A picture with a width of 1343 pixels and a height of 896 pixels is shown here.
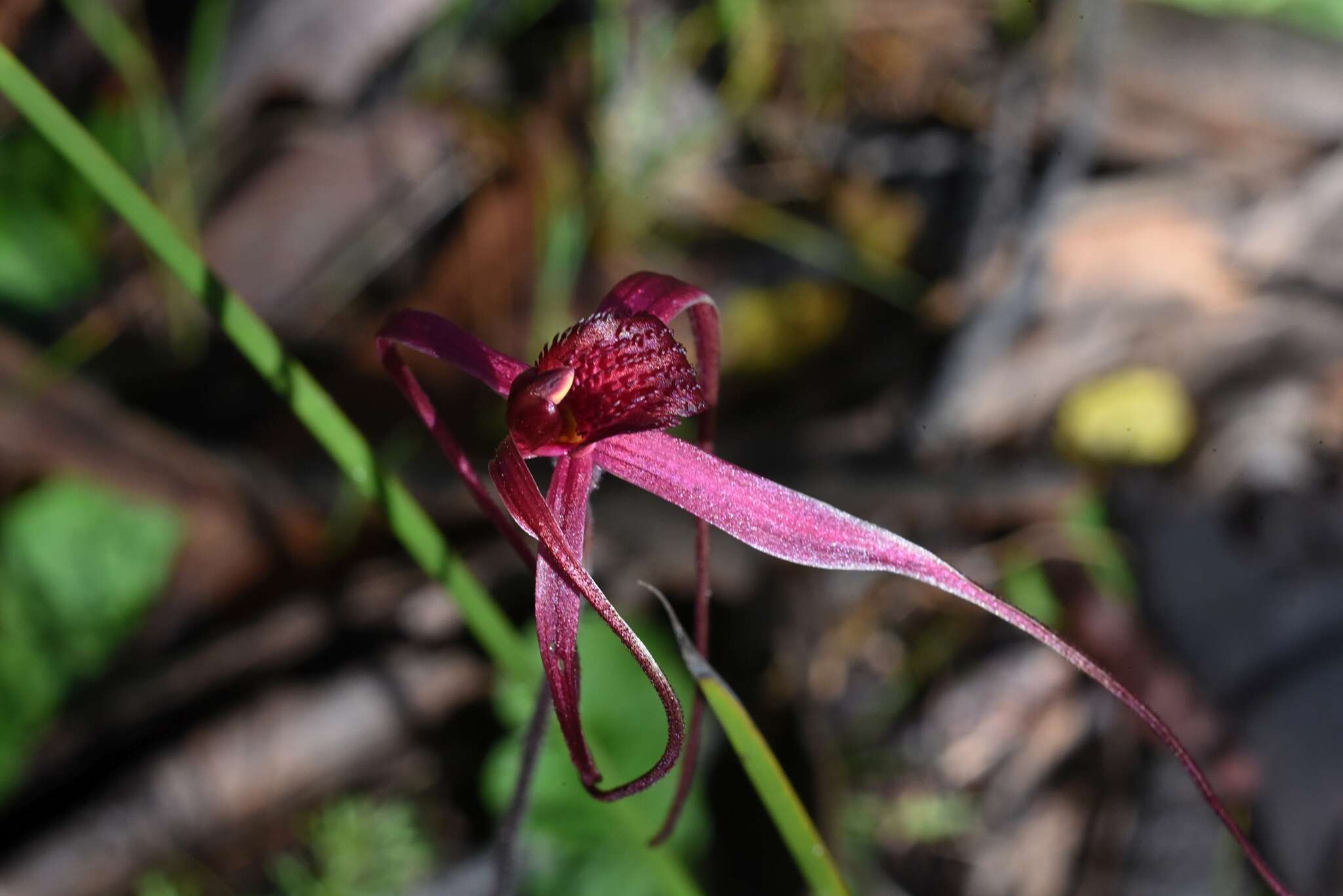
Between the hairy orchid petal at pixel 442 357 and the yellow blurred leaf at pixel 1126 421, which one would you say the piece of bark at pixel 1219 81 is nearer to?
the yellow blurred leaf at pixel 1126 421

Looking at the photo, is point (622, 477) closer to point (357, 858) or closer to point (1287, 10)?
point (357, 858)

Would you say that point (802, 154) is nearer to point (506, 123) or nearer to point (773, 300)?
point (773, 300)

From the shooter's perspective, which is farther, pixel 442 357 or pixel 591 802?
pixel 591 802

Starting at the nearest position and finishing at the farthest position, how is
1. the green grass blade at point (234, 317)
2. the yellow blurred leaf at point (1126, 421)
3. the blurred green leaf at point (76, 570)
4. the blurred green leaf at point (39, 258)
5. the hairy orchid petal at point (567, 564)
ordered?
the hairy orchid petal at point (567, 564)
the green grass blade at point (234, 317)
the blurred green leaf at point (76, 570)
the blurred green leaf at point (39, 258)
the yellow blurred leaf at point (1126, 421)

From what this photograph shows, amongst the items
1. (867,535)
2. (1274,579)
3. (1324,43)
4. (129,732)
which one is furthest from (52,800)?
(1324,43)

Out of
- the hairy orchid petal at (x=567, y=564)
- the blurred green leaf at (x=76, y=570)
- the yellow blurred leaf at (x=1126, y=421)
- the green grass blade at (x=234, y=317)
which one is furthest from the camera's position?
the yellow blurred leaf at (x=1126, y=421)

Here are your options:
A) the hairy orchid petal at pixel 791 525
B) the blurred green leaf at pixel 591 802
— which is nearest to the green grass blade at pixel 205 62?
the blurred green leaf at pixel 591 802

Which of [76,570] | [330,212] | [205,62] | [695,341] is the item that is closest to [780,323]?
[330,212]

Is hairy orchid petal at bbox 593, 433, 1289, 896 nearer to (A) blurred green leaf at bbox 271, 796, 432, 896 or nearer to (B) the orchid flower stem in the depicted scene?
(B) the orchid flower stem
